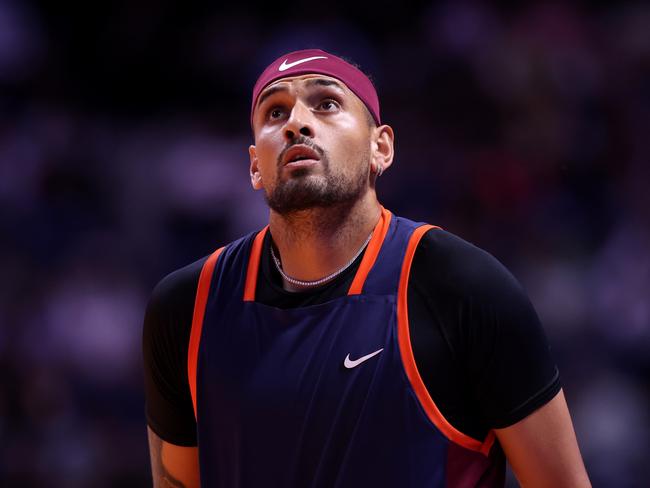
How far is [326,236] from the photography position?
2799 mm

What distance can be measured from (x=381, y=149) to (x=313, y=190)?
414 mm

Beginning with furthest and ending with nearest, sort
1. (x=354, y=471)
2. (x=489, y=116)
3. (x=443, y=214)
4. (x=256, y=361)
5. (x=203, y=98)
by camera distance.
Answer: (x=203, y=98) → (x=489, y=116) → (x=443, y=214) → (x=256, y=361) → (x=354, y=471)

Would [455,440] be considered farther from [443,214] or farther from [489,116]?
[489,116]

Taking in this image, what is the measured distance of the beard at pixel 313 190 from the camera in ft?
8.83

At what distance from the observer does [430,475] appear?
2.47 meters

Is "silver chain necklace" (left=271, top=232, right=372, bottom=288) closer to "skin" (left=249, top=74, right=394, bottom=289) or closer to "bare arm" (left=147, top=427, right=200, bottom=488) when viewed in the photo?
"skin" (left=249, top=74, right=394, bottom=289)

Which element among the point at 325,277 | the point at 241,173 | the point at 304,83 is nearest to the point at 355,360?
the point at 325,277

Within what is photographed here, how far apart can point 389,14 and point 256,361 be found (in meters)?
5.96

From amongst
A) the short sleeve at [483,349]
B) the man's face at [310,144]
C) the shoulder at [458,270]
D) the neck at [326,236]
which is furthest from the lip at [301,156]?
the short sleeve at [483,349]

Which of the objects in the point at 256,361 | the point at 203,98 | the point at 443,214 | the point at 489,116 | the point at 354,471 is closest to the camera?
the point at 354,471

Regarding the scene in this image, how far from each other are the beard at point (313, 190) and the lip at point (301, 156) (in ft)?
0.05

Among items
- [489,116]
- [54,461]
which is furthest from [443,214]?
[54,461]

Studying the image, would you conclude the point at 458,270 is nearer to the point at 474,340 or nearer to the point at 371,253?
the point at 474,340

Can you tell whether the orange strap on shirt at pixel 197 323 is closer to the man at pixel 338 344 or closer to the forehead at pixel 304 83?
the man at pixel 338 344
